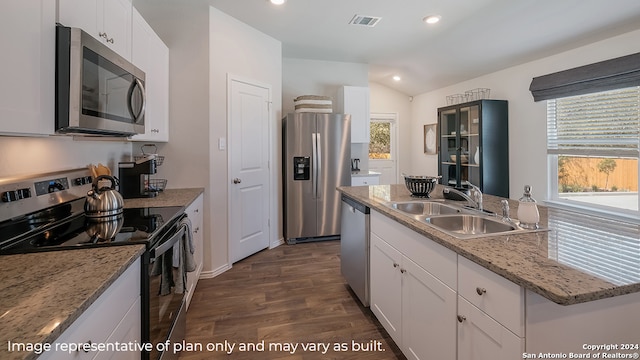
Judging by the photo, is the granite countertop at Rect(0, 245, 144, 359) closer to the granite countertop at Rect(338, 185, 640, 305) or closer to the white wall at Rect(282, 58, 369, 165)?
the granite countertop at Rect(338, 185, 640, 305)

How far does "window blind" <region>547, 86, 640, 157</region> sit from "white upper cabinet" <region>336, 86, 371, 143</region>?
2308 millimetres

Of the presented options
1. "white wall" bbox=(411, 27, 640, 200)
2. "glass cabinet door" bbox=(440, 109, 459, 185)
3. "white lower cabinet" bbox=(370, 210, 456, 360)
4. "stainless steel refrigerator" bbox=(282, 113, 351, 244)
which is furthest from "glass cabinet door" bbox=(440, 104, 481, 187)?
"white lower cabinet" bbox=(370, 210, 456, 360)

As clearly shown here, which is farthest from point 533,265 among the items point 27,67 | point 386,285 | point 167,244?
point 27,67

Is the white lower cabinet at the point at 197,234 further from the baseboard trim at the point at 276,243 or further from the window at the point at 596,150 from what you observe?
the window at the point at 596,150

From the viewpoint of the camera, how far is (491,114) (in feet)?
13.5

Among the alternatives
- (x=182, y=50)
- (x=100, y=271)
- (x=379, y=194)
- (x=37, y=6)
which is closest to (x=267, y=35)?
(x=182, y=50)

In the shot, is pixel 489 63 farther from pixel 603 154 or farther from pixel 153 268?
pixel 153 268

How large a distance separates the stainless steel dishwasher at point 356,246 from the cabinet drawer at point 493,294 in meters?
1.06

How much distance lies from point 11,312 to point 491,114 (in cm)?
471

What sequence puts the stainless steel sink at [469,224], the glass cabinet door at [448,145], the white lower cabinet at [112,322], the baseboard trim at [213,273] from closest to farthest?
the white lower cabinet at [112,322]
the stainless steel sink at [469,224]
the baseboard trim at [213,273]
the glass cabinet door at [448,145]

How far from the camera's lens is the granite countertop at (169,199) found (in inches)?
85.0

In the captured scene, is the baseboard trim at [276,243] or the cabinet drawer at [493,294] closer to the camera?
the cabinet drawer at [493,294]

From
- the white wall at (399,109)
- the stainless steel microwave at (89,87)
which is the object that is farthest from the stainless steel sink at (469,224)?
the white wall at (399,109)

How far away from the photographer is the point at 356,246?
2.42 metres
